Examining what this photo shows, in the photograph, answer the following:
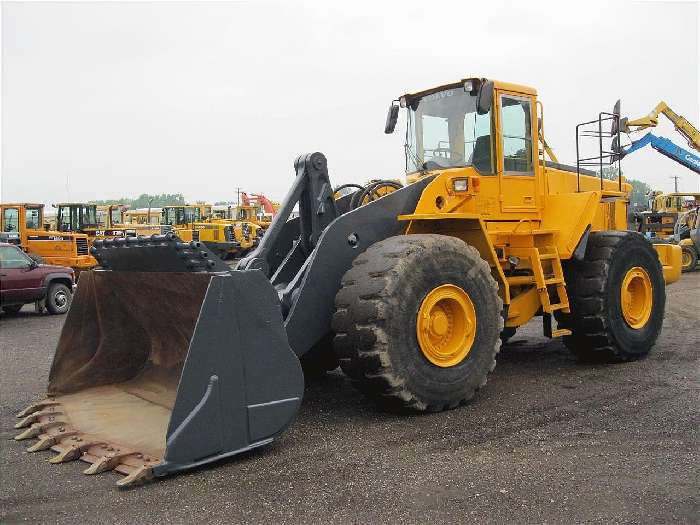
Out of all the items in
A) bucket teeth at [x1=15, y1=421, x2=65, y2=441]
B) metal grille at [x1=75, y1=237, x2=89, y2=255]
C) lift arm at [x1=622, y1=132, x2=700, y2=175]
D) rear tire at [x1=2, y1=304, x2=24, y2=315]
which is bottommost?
bucket teeth at [x1=15, y1=421, x2=65, y2=441]

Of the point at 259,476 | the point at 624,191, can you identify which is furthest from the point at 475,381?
the point at 624,191

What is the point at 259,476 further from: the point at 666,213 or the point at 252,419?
the point at 666,213

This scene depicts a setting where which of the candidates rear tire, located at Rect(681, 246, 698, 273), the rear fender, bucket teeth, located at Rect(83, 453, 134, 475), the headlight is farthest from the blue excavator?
bucket teeth, located at Rect(83, 453, 134, 475)

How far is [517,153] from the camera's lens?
7.13 metres

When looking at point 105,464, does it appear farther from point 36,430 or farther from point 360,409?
point 360,409

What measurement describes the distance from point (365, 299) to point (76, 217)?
23855mm

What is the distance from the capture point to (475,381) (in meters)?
5.82

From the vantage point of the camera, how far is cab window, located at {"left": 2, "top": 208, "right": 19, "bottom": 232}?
22094mm

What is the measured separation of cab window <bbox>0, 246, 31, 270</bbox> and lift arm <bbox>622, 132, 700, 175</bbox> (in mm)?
20460

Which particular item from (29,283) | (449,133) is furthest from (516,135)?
(29,283)

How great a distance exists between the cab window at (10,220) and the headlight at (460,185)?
19.5 metres

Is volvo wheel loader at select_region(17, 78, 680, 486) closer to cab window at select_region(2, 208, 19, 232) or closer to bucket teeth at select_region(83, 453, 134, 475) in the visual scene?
bucket teeth at select_region(83, 453, 134, 475)

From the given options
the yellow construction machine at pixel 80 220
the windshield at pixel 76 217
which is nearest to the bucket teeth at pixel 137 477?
the yellow construction machine at pixel 80 220

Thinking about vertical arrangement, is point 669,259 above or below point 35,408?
above
